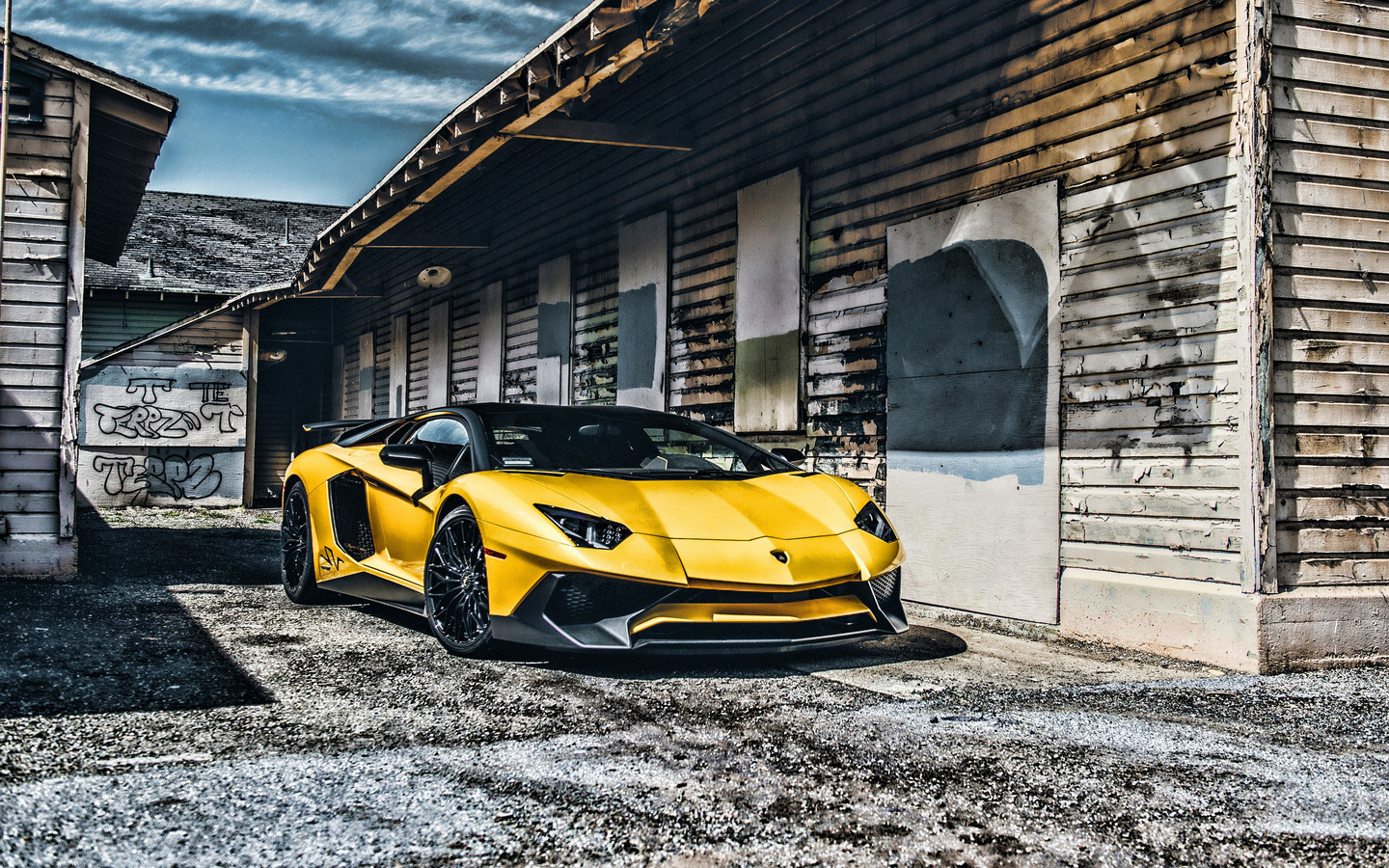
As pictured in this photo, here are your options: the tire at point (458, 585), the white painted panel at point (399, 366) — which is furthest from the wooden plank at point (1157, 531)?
the white painted panel at point (399, 366)

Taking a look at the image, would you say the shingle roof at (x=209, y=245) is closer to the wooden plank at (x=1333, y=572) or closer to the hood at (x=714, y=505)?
the hood at (x=714, y=505)

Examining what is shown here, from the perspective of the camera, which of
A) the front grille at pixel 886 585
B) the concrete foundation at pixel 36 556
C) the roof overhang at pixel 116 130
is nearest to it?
the front grille at pixel 886 585

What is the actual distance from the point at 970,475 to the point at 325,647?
4.00 meters

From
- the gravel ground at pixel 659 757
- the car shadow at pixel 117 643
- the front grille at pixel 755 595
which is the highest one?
the front grille at pixel 755 595

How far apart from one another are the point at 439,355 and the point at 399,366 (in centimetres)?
197

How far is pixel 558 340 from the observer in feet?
40.9

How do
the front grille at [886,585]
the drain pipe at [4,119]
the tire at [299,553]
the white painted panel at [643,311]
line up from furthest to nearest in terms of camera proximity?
the white painted panel at [643,311] < the drain pipe at [4,119] < the tire at [299,553] < the front grille at [886,585]

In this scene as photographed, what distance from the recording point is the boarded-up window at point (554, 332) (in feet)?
40.3

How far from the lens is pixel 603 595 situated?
412 centimetres

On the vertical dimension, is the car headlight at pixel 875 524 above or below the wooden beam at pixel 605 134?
below

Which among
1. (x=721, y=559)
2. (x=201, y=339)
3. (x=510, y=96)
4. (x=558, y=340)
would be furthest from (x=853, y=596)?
(x=201, y=339)

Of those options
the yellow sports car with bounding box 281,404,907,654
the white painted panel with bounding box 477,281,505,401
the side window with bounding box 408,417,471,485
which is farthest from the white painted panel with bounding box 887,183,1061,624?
the white painted panel with bounding box 477,281,505,401

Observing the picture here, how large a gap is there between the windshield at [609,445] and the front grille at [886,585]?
942 mm

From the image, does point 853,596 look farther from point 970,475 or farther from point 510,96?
point 510,96
